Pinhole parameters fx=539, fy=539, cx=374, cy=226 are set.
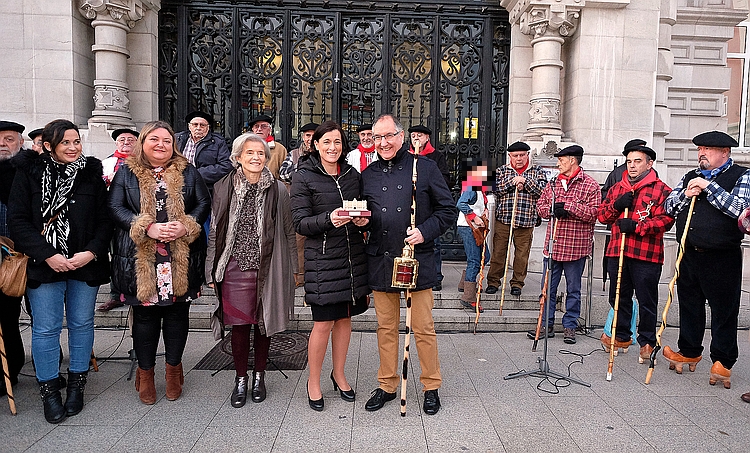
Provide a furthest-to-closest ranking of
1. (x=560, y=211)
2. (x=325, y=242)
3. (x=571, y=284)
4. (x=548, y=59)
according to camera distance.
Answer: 1. (x=548, y=59)
2. (x=571, y=284)
3. (x=560, y=211)
4. (x=325, y=242)

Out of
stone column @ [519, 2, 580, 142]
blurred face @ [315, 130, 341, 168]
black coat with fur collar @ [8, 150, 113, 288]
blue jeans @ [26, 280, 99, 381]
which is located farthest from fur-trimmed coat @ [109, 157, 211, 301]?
stone column @ [519, 2, 580, 142]

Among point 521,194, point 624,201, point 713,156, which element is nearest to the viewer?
point 713,156

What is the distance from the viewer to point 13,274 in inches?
157

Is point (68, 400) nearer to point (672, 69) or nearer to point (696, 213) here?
point (696, 213)

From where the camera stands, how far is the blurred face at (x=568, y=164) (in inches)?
237

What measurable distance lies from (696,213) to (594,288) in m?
3.31

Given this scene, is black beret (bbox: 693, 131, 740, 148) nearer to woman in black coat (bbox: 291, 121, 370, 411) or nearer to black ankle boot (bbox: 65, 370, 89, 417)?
woman in black coat (bbox: 291, 121, 370, 411)

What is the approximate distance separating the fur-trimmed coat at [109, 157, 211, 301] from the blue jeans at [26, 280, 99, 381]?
0.33 metres

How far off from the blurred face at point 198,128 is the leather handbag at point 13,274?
2780 millimetres

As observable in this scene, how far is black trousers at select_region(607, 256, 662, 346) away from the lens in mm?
5457

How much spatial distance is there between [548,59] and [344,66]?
3.54 m

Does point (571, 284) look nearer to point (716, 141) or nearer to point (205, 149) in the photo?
point (716, 141)

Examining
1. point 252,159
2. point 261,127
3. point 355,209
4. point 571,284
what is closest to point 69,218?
point 252,159

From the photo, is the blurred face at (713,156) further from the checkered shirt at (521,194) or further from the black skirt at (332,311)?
the black skirt at (332,311)
